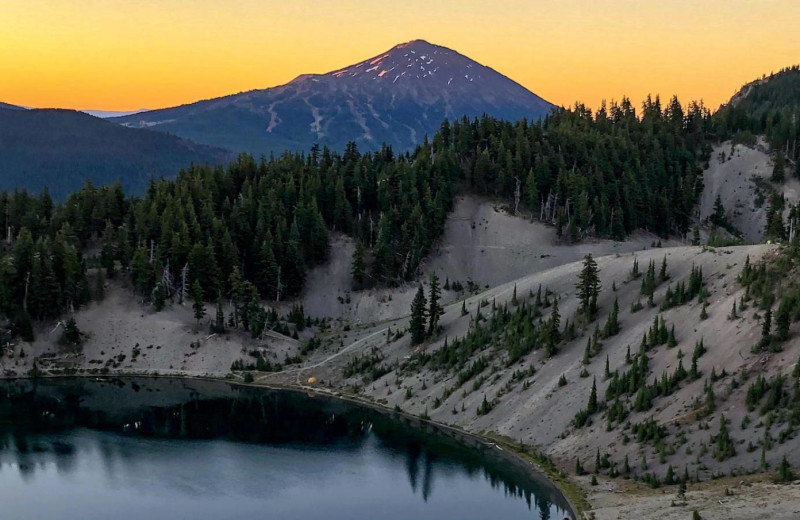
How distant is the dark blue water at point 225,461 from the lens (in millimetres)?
78500

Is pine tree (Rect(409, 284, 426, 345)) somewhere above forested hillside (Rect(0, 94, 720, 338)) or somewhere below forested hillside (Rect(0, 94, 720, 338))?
below

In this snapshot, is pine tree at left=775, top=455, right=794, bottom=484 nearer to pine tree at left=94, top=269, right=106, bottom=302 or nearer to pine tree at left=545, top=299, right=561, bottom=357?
pine tree at left=545, top=299, right=561, bottom=357

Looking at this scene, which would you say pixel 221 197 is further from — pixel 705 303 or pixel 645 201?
pixel 705 303

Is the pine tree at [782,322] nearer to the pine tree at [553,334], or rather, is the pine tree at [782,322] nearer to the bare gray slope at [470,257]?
the pine tree at [553,334]

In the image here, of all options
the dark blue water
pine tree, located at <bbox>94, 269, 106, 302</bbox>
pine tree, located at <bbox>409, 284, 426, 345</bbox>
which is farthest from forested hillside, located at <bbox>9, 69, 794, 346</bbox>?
pine tree, located at <bbox>409, 284, 426, 345</bbox>

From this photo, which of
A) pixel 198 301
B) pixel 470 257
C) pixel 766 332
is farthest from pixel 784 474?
pixel 470 257

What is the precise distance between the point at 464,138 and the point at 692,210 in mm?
57043

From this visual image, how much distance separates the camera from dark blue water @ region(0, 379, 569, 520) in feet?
258

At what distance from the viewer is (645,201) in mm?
188500

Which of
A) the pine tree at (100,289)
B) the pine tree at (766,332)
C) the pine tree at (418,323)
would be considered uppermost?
the pine tree at (766,332)

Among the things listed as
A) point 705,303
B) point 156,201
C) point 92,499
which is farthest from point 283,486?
point 156,201

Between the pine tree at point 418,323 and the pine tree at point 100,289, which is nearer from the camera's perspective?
the pine tree at point 418,323

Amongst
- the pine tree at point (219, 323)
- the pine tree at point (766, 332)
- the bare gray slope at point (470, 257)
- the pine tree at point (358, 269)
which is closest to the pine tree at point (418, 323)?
the bare gray slope at point (470, 257)

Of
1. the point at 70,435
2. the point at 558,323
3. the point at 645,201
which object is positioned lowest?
the point at 70,435
